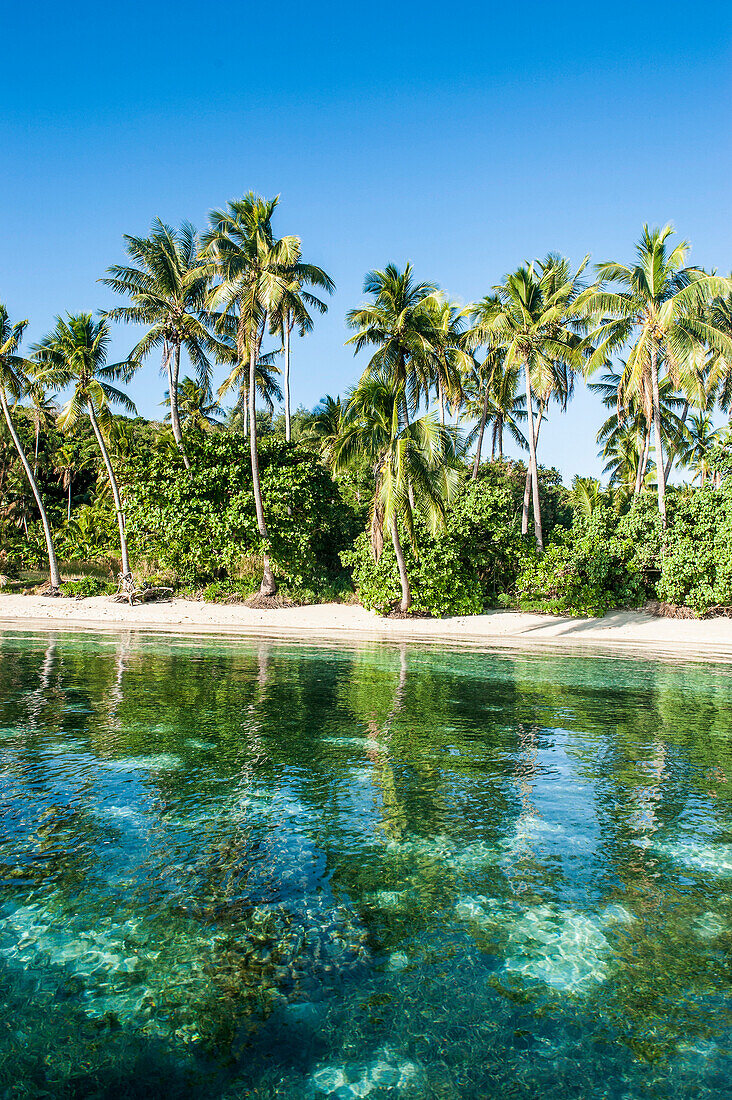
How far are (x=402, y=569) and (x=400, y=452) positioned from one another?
4.33m

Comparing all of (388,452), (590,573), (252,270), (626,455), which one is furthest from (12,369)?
(626,455)

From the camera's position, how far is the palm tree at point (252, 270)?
2417 cm

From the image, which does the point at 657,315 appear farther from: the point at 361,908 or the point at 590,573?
the point at 361,908

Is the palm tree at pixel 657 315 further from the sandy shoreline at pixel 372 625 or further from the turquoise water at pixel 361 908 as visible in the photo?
the turquoise water at pixel 361 908

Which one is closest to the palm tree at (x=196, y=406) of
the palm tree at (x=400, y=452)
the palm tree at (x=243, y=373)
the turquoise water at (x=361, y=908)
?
the palm tree at (x=243, y=373)

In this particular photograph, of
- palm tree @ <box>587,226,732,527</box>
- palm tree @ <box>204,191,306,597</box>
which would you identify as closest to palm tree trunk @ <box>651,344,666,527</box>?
palm tree @ <box>587,226,732,527</box>

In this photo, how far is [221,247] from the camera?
2438 centimetres

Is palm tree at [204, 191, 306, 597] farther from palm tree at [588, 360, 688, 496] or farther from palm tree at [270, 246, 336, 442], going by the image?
palm tree at [588, 360, 688, 496]

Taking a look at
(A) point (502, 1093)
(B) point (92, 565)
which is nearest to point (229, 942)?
(A) point (502, 1093)

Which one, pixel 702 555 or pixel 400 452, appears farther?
pixel 702 555

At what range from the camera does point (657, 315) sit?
23656 millimetres

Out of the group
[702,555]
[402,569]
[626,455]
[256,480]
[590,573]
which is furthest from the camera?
[626,455]

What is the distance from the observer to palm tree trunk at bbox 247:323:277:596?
2430 centimetres

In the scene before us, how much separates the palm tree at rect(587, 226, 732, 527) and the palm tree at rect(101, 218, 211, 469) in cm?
1521
